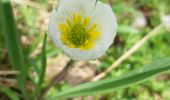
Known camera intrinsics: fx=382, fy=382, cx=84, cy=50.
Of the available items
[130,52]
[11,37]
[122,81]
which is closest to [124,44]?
[130,52]

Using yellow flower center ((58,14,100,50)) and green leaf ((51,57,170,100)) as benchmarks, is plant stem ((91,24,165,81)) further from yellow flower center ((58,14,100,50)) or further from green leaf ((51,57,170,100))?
yellow flower center ((58,14,100,50))

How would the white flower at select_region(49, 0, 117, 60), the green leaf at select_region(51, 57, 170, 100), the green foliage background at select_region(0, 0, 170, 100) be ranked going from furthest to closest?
1. the green foliage background at select_region(0, 0, 170, 100)
2. the green leaf at select_region(51, 57, 170, 100)
3. the white flower at select_region(49, 0, 117, 60)

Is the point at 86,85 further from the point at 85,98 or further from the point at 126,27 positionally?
the point at 126,27

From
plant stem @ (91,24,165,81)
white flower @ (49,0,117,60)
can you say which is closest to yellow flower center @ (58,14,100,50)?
white flower @ (49,0,117,60)

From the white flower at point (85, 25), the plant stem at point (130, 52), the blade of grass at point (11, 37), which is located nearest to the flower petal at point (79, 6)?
the white flower at point (85, 25)

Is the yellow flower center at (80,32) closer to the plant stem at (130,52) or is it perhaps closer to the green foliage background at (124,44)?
the green foliage background at (124,44)

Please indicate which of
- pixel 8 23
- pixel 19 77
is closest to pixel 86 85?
pixel 19 77
